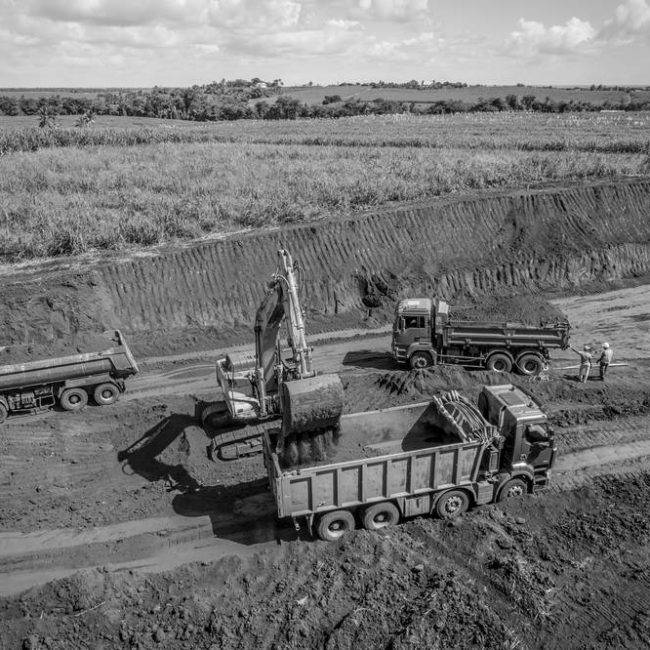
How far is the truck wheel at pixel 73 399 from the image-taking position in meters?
18.4

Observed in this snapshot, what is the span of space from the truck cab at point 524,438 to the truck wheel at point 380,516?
2.63 metres

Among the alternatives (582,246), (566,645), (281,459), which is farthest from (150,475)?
(582,246)

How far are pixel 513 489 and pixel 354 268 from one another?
1509cm

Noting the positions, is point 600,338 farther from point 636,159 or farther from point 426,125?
point 426,125

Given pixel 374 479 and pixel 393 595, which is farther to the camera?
pixel 374 479

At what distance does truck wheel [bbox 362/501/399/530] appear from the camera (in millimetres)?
12703

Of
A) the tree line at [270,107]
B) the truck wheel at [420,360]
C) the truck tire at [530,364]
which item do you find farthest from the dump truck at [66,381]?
the tree line at [270,107]

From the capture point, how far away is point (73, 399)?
18.6 metres

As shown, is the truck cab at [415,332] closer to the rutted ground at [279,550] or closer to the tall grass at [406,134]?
the rutted ground at [279,550]

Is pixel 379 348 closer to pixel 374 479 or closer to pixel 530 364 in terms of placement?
pixel 530 364

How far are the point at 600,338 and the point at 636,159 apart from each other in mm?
22093

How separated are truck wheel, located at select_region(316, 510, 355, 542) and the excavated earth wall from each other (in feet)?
40.9

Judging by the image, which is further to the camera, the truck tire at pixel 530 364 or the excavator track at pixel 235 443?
the truck tire at pixel 530 364

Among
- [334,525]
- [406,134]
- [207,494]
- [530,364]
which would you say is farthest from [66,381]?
[406,134]
